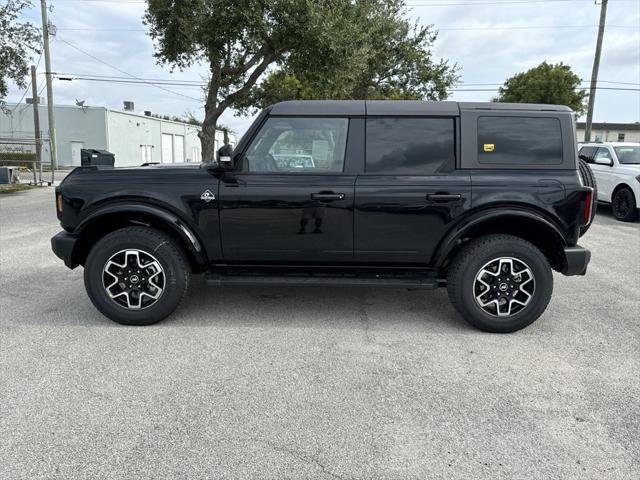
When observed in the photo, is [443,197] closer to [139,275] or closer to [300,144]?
[300,144]

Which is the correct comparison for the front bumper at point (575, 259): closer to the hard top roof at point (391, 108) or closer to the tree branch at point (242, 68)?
the hard top roof at point (391, 108)

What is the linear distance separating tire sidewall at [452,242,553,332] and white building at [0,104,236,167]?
36.0 metres

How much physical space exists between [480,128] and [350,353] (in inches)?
83.2

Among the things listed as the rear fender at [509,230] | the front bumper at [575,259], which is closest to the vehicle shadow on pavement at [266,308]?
the rear fender at [509,230]

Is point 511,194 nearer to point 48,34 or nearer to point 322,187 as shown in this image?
point 322,187

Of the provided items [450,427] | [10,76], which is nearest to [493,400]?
[450,427]

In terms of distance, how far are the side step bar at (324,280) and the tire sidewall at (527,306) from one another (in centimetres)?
28

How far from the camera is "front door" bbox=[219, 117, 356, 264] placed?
3.91 metres

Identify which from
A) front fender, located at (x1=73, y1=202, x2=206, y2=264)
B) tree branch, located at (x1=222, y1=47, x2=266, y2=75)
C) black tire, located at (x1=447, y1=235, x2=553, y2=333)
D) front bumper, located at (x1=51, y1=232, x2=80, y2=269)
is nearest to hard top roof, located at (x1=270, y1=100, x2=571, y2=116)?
black tire, located at (x1=447, y1=235, x2=553, y2=333)

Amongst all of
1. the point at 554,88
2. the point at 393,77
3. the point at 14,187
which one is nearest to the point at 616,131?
the point at 554,88

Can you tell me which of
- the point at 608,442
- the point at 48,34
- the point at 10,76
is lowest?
the point at 608,442

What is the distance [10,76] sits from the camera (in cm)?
1423

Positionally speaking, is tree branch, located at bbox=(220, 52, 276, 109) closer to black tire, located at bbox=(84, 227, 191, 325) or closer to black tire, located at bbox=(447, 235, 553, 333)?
black tire, located at bbox=(84, 227, 191, 325)

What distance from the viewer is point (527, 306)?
3.92 metres
